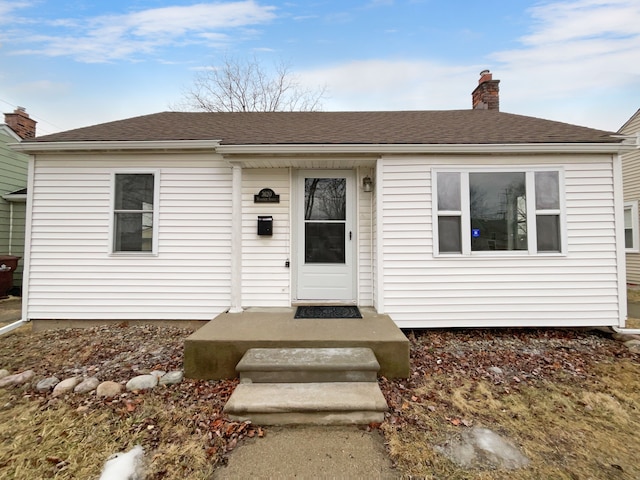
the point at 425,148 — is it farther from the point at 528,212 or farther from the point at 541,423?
the point at 541,423

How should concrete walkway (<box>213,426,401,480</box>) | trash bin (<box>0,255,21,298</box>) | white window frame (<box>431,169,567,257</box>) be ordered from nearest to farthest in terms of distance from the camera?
concrete walkway (<box>213,426,401,480</box>) < white window frame (<box>431,169,567,257</box>) < trash bin (<box>0,255,21,298</box>)

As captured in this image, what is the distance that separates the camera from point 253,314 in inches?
162

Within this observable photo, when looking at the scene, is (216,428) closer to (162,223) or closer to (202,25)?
(162,223)

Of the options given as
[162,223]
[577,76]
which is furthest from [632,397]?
[577,76]

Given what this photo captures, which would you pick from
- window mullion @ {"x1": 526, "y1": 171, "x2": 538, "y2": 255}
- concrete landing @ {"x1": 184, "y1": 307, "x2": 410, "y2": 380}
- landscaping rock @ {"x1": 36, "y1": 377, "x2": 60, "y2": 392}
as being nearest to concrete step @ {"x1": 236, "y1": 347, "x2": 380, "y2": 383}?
concrete landing @ {"x1": 184, "y1": 307, "x2": 410, "y2": 380}

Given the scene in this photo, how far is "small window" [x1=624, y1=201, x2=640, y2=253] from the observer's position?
Result: 27.0ft

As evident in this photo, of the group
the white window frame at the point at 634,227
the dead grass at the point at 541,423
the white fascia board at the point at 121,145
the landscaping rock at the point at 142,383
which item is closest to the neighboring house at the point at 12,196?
the white fascia board at the point at 121,145

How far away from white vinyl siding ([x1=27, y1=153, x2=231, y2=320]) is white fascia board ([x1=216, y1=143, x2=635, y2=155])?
87 centimetres

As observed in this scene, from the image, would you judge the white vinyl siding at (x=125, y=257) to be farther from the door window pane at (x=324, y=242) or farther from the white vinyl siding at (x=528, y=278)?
the white vinyl siding at (x=528, y=278)

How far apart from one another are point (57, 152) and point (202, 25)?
6.03 m

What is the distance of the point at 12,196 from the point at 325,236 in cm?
939

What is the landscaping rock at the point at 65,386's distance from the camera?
9.04 feet

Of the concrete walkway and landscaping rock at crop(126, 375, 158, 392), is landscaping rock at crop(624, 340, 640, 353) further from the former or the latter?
landscaping rock at crop(126, 375, 158, 392)

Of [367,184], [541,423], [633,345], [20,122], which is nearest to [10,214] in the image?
[20,122]
